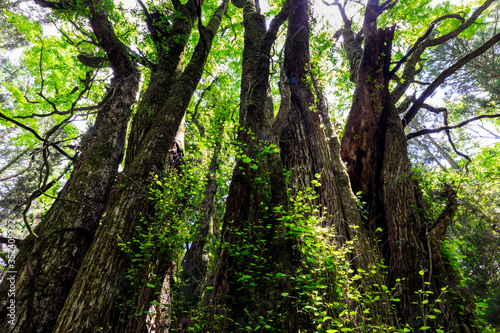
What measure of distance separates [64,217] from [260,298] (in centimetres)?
284

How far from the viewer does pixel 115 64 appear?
508 cm

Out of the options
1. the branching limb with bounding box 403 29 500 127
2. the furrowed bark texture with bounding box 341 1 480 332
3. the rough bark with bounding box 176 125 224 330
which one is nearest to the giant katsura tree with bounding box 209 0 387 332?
the rough bark with bounding box 176 125 224 330

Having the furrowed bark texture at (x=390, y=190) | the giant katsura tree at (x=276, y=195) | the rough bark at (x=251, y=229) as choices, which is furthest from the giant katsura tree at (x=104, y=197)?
the furrowed bark texture at (x=390, y=190)

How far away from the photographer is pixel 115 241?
2.65m

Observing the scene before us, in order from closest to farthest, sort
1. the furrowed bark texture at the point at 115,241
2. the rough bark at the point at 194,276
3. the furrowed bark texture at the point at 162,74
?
the furrowed bark texture at the point at 115,241, the rough bark at the point at 194,276, the furrowed bark texture at the point at 162,74

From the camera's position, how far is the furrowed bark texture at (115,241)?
2.17 metres

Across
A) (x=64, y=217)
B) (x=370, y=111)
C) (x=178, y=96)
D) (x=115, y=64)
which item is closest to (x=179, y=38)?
(x=115, y=64)

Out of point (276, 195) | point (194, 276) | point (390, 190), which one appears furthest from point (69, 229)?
point (390, 190)

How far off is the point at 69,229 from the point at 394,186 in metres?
5.36

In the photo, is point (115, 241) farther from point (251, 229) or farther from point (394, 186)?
point (394, 186)

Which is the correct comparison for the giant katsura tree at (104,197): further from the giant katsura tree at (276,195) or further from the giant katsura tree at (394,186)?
the giant katsura tree at (394,186)

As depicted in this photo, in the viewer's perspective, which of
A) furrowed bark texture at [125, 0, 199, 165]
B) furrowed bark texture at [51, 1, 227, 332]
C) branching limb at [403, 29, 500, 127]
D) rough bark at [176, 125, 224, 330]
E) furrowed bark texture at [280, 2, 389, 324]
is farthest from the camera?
branching limb at [403, 29, 500, 127]

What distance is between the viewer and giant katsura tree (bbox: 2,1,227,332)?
2.32 metres

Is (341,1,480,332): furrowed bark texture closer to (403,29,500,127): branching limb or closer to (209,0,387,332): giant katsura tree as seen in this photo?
(403,29,500,127): branching limb
